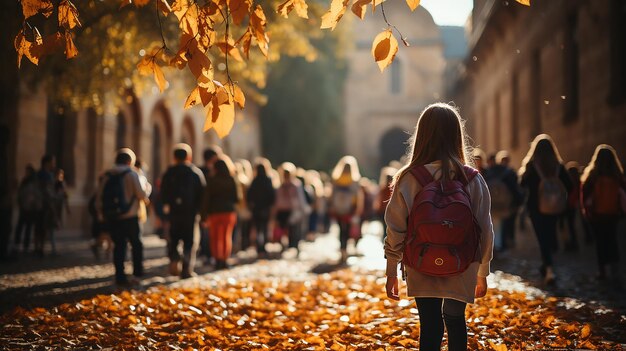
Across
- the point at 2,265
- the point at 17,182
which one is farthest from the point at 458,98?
the point at 2,265

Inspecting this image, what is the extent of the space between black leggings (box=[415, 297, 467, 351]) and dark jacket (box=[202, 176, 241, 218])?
762 cm

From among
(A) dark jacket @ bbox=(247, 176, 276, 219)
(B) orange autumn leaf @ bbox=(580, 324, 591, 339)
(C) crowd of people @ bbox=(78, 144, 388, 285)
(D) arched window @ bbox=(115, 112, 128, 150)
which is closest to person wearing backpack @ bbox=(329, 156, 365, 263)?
(C) crowd of people @ bbox=(78, 144, 388, 285)

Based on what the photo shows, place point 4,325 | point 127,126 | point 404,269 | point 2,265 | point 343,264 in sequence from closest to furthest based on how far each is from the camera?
point 404,269
point 4,325
point 2,265
point 343,264
point 127,126

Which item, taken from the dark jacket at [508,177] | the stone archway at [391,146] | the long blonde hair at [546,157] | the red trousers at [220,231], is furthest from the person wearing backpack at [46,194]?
the stone archway at [391,146]

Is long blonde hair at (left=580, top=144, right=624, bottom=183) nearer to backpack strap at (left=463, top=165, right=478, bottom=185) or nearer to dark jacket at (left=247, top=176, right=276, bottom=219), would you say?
backpack strap at (left=463, top=165, right=478, bottom=185)

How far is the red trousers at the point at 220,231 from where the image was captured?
460 inches

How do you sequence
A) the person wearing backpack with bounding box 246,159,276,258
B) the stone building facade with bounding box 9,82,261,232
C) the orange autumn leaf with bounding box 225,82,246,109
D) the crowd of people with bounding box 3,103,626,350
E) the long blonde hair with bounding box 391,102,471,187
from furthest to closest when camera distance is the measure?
1. the stone building facade with bounding box 9,82,261,232
2. the person wearing backpack with bounding box 246,159,276,258
3. the orange autumn leaf with bounding box 225,82,246,109
4. the long blonde hair with bounding box 391,102,471,187
5. the crowd of people with bounding box 3,103,626,350

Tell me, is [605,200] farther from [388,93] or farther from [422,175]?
[388,93]

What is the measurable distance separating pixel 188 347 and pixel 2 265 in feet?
23.6

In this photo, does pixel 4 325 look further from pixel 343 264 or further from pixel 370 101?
pixel 370 101

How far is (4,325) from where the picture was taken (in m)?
6.51

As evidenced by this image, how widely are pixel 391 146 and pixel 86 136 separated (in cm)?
3619

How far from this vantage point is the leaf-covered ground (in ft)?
19.3

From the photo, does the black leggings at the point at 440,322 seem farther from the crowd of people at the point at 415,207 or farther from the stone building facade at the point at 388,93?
the stone building facade at the point at 388,93
